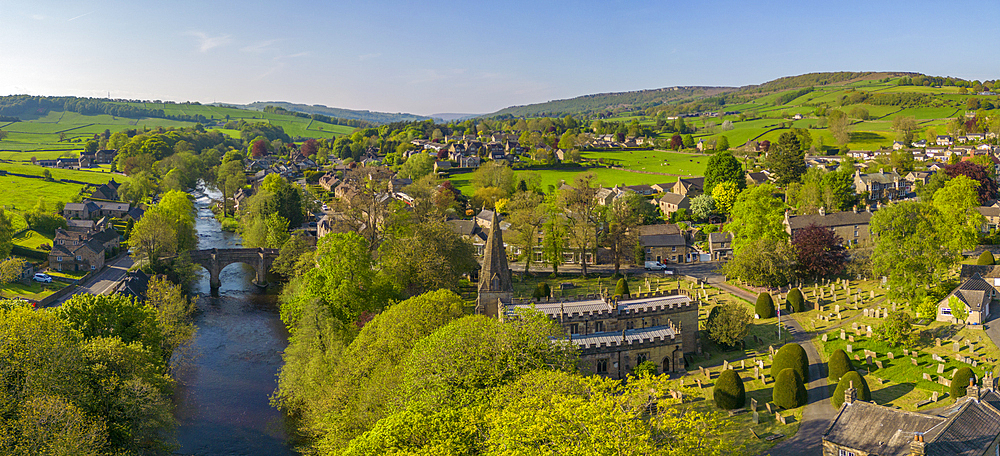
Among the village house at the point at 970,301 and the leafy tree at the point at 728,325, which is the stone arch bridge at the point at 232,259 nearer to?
the leafy tree at the point at 728,325

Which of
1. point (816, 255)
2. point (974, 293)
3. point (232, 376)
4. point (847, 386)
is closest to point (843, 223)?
point (816, 255)

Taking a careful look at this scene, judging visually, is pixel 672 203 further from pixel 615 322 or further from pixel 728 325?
pixel 615 322

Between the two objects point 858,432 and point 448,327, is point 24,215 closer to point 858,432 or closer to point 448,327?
point 448,327

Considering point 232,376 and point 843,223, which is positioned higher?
point 843,223

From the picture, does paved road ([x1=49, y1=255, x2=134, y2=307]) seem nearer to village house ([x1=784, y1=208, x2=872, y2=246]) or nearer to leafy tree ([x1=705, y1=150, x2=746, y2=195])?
village house ([x1=784, y1=208, x2=872, y2=246])

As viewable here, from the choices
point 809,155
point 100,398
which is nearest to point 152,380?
point 100,398
